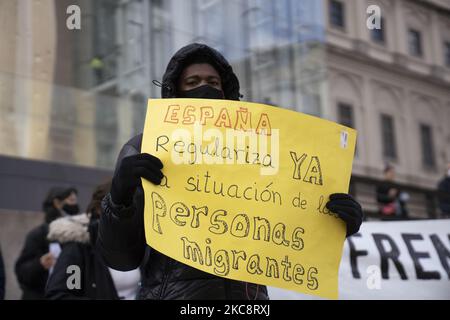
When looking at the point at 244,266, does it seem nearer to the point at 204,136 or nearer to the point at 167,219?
the point at 167,219

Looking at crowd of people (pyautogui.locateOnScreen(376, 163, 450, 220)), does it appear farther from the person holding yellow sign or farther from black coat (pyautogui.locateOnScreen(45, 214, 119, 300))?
the person holding yellow sign

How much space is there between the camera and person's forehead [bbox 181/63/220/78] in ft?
8.94

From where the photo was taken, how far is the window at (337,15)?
86.8 feet

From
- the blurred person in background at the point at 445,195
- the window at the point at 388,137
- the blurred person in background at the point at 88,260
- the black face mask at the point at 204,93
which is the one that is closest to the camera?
the black face mask at the point at 204,93

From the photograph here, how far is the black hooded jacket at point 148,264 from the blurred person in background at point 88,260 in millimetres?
1638

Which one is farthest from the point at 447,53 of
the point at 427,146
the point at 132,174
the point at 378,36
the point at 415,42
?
the point at 132,174

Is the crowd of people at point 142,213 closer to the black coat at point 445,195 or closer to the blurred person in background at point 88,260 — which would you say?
the blurred person in background at point 88,260

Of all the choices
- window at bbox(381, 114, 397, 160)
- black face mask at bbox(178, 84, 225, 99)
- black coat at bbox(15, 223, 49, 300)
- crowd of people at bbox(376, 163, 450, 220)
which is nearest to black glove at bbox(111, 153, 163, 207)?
black face mask at bbox(178, 84, 225, 99)

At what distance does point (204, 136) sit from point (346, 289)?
3050 mm

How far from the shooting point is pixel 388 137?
28.4 m

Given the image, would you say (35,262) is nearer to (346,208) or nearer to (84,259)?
(84,259)

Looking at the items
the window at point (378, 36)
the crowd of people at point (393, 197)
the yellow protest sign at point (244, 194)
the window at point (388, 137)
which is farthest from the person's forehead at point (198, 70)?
the window at point (378, 36)

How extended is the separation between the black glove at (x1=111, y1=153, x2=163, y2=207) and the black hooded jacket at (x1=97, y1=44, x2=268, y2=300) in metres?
0.05
